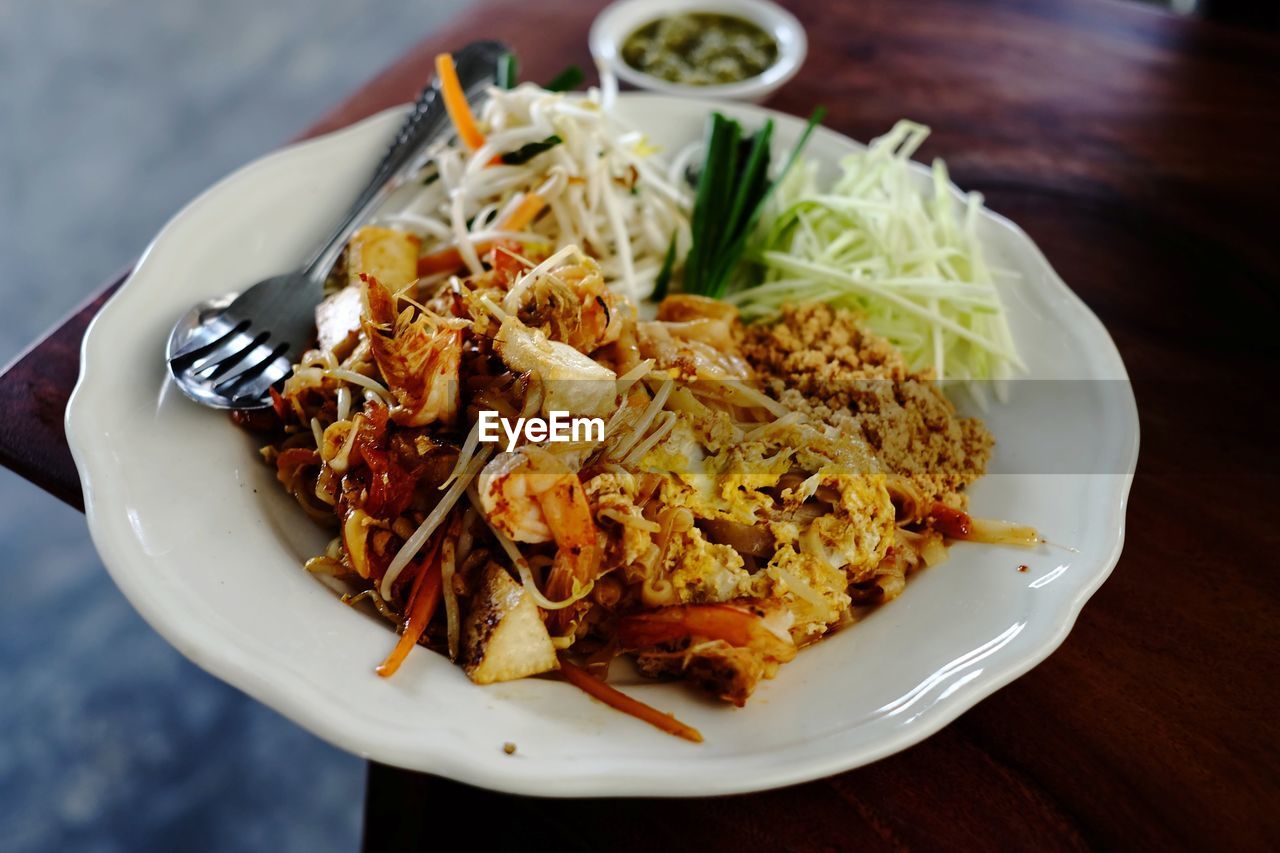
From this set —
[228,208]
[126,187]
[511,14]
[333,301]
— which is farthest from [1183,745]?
[126,187]

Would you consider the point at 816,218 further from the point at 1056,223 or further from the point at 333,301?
the point at 333,301

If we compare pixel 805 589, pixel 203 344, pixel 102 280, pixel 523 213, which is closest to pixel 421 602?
pixel 805 589

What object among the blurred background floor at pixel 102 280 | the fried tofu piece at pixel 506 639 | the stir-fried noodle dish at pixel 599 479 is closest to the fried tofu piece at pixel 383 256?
the stir-fried noodle dish at pixel 599 479

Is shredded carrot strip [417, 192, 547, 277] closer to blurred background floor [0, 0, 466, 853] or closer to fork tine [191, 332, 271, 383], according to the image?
fork tine [191, 332, 271, 383]

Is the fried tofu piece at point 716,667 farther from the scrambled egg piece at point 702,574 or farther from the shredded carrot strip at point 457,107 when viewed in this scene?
the shredded carrot strip at point 457,107

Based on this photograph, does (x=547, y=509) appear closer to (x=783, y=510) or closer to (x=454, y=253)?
(x=783, y=510)
